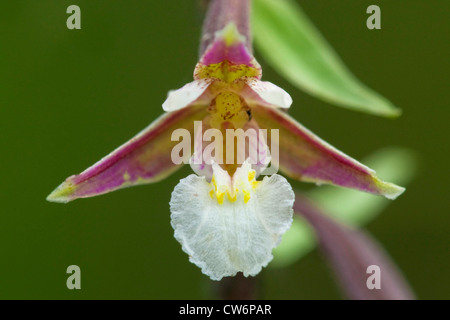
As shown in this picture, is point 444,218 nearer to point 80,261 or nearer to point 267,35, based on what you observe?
point 80,261

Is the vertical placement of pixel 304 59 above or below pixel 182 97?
above

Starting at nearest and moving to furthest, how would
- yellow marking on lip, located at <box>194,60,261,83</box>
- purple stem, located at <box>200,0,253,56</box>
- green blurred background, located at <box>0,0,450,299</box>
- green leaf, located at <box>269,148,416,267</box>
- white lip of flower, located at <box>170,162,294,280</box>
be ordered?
white lip of flower, located at <box>170,162,294,280</box> < yellow marking on lip, located at <box>194,60,261,83</box> < purple stem, located at <box>200,0,253,56</box> < green leaf, located at <box>269,148,416,267</box> < green blurred background, located at <box>0,0,450,299</box>

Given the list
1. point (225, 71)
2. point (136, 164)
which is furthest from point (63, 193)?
point (225, 71)

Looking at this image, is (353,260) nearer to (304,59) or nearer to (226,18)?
(304,59)

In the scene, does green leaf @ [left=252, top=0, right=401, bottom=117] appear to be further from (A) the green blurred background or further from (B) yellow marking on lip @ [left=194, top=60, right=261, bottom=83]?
(A) the green blurred background

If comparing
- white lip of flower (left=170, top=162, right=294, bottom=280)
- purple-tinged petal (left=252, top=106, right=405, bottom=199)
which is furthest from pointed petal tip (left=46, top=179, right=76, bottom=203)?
purple-tinged petal (left=252, top=106, right=405, bottom=199)

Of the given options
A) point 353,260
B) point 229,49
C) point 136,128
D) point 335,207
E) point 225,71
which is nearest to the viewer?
point 229,49
